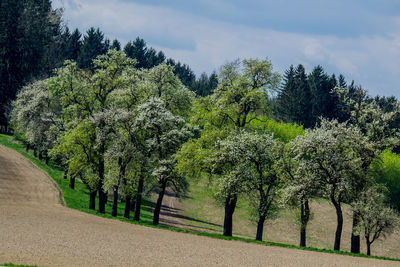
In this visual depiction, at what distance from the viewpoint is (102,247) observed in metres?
28.5

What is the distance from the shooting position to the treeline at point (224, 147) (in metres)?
44.3

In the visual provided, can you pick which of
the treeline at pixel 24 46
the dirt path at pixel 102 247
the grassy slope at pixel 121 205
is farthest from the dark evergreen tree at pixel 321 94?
the dirt path at pixel 102 247

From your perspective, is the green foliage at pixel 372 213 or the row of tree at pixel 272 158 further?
the green foliage at pixel 372 213

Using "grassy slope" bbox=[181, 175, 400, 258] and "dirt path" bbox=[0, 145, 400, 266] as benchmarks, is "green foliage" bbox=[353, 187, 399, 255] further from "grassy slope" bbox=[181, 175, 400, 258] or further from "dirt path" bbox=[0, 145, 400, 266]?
"grassy slope" bbox=[181, 175, 400, 258]

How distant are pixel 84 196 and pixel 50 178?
28.4 feet

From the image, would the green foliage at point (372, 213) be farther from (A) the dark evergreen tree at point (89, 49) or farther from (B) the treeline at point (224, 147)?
(A) the dark evergreen tree at point (89, 49)

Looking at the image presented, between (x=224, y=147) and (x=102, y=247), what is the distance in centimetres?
1933

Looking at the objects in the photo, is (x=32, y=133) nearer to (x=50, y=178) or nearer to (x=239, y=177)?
(x=50, y=178)

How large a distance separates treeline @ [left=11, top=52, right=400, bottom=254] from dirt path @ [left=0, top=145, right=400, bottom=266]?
26.5 ft

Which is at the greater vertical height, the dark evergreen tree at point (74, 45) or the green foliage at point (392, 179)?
the dark evergreen tree at point (74, 45)

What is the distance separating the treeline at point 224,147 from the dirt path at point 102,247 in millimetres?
8081

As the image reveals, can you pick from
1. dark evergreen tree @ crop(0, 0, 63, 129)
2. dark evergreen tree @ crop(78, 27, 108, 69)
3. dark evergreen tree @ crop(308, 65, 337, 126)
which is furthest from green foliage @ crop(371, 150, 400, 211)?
dark evergreen tree @ crop(78, 27, 108, 69)

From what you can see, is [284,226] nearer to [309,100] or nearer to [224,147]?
[224,147]

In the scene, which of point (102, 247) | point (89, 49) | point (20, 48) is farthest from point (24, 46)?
point (102, 247)
